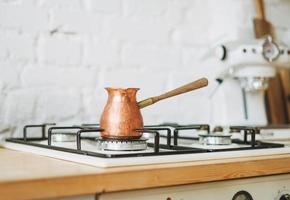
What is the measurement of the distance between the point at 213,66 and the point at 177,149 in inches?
28.8

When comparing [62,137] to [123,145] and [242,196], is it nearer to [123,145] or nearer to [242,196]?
[123,145]

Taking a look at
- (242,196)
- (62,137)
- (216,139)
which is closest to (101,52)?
(62,137)

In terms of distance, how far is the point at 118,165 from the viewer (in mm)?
757

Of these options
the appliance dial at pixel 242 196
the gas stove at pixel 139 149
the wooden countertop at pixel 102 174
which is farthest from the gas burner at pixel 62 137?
the appliance dial at pixel 242 196

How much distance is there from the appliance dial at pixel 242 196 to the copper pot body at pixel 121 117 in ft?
0.70

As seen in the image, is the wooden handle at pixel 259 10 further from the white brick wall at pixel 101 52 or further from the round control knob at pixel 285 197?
the round control knob at pixel 285 197

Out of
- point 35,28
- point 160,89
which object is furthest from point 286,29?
point 35,28

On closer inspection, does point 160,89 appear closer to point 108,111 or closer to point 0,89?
point 0,89

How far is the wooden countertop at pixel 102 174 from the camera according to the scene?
2.15ft

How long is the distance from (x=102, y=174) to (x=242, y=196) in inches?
12.5

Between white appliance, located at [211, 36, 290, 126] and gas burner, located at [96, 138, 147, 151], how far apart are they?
22.4 inches

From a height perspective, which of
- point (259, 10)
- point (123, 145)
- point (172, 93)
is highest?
point (259, 10)

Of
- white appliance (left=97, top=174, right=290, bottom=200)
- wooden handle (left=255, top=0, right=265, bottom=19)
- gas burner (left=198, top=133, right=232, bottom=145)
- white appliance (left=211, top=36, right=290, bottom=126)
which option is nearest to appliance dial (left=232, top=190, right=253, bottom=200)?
white appliance (left=97, top=174, right=290, bottom=200)

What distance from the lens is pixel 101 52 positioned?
1.45 m
